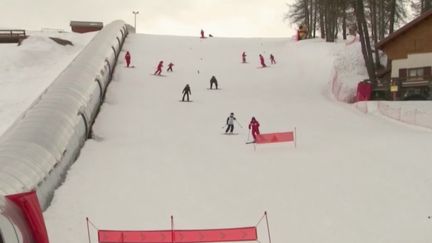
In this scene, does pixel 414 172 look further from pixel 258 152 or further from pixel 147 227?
pixel 147 227

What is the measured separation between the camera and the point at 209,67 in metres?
42.7

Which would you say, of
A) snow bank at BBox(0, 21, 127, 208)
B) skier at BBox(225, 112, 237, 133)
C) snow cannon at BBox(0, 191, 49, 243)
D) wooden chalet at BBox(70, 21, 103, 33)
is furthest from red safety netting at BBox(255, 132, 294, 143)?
wooden chalet at BBox(70, 21, 103, 33)

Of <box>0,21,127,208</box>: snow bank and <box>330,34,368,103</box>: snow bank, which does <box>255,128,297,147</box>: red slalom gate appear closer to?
<box>0,21,127,208</box>: snow bank

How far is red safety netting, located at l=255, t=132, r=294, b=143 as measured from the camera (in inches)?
854

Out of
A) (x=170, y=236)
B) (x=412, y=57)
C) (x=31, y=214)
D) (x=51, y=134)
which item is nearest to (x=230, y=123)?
(x=51, y=134)

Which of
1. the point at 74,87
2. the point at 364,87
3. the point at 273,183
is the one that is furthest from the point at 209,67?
the point at 273,183

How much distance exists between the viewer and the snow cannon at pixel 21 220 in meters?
7.74

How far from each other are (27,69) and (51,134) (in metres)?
26.0

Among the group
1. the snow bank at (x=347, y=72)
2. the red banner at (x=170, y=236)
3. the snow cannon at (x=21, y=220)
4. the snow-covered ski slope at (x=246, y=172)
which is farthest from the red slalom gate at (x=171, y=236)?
the snow bank at (x=347, y=72)

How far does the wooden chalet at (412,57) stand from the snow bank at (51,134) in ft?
53.2

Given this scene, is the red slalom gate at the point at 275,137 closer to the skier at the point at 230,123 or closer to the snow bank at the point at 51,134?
the skier at the point at 230,123

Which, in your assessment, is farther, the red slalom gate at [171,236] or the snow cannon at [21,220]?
the red slalom gate at [171,236]

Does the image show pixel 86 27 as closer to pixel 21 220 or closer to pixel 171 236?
pixel 171 236

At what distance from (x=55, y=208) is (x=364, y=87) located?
2167 cm
